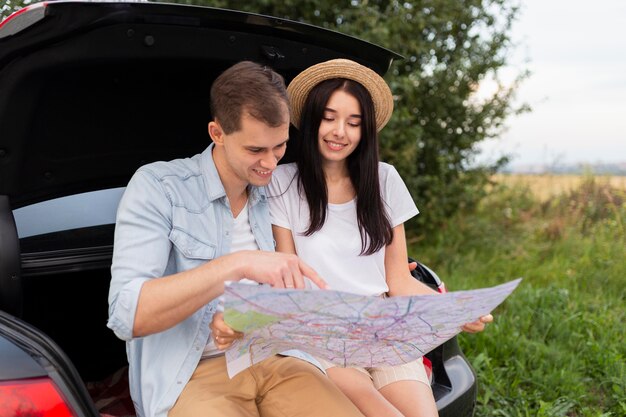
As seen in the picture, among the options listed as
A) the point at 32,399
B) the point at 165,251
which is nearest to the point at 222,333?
the point at 165,251

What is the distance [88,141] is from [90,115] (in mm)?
102

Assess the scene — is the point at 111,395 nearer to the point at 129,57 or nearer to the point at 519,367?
the point at 129,57

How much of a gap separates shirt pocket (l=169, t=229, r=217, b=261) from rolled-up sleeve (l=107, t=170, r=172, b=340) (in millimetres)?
30

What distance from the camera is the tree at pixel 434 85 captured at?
5547 mm

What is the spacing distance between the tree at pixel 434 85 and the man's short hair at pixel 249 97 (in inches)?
139

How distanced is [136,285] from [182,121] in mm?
878

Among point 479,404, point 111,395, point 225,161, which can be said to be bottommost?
point 479,404

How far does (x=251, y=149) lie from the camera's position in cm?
194

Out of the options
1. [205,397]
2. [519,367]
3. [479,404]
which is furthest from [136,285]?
[519,367]

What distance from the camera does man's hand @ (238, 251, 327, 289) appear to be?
1664mm

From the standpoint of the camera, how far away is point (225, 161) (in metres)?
2.06

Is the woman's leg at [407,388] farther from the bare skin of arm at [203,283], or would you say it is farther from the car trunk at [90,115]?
the car trunk at [90,115]

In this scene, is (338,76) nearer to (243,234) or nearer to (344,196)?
(344,196)

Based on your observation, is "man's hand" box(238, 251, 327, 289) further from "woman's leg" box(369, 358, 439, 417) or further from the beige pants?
"woman's leg" box(369, 358, 439, 417)
